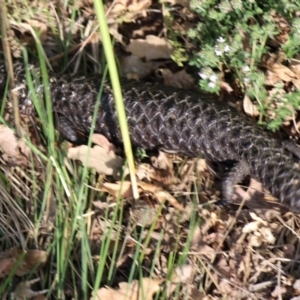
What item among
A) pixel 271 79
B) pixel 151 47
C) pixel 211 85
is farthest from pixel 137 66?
pixel 271 79

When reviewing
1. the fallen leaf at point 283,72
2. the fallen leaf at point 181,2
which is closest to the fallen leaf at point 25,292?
the fallen leaf at point 283,72

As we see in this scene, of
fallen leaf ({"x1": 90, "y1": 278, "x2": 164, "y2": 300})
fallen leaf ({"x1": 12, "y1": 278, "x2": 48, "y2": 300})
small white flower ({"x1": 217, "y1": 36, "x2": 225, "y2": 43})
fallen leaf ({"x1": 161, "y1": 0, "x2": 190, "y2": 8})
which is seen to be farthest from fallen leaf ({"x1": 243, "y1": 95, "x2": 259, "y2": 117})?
fallen leaf ({"x1": 12, "y1": 278, "x2": 48, "y2": 300})

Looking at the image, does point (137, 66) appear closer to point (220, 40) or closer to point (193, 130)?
point (193, 130)

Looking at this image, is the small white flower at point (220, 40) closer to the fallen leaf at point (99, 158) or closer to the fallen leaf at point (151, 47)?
the fallen leaf at point (151, 47)

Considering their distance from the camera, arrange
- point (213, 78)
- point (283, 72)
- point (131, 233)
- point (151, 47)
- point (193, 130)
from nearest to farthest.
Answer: point (131, 233) → point (213, 78) → point (193, 130) → point (283, 72) → point (151, 47)

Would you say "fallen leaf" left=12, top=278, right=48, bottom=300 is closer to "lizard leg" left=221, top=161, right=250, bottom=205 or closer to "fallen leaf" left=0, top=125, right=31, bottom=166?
"fallen leaf" left=0, top=125, right=31, bottom=166

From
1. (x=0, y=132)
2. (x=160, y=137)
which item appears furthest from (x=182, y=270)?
(x=0, y=132)

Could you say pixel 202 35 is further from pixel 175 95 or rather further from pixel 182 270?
pixel 182 270
